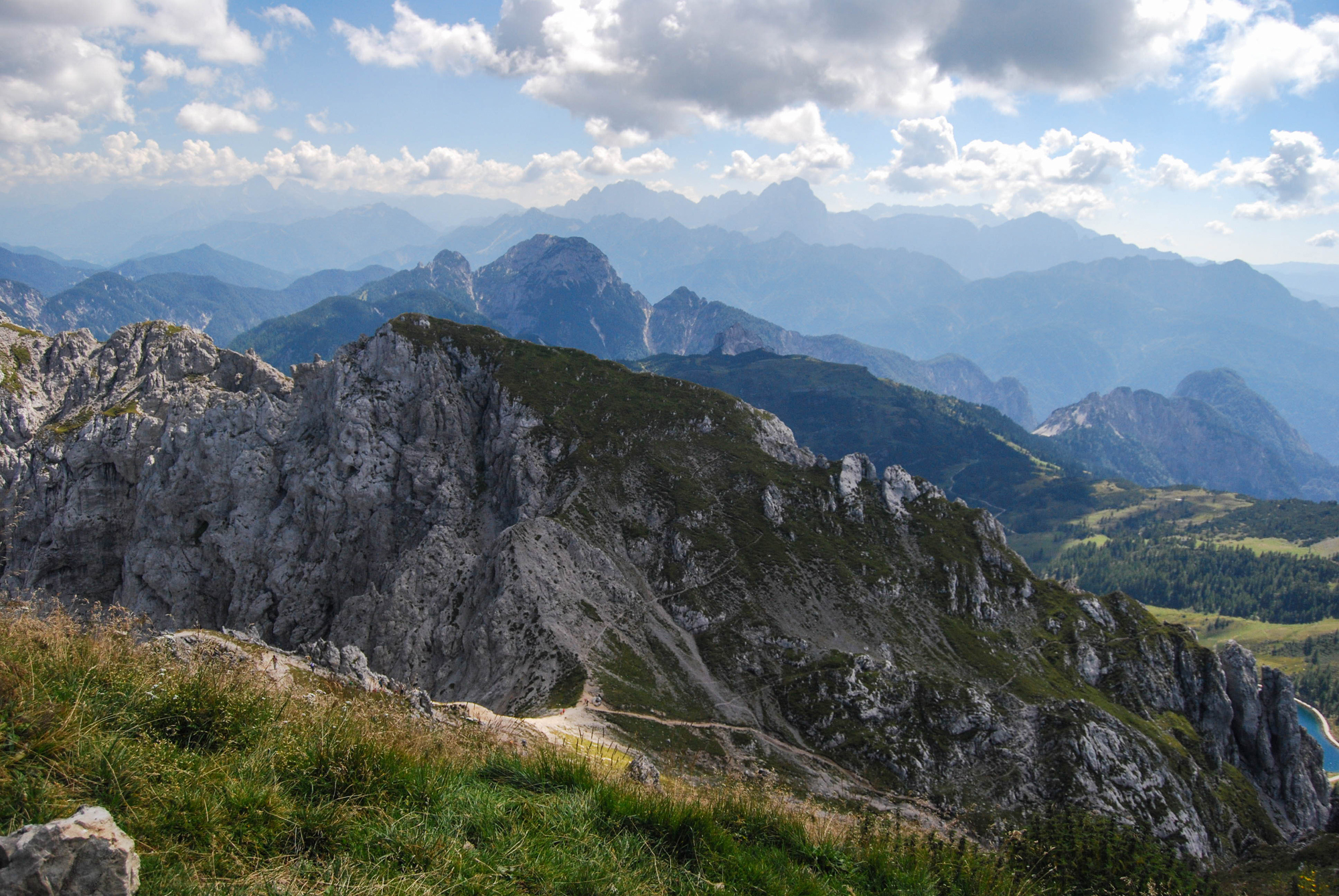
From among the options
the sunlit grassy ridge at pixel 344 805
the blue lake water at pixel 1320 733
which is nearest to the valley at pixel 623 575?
the sunlit grassy ridge at pixel 344 805

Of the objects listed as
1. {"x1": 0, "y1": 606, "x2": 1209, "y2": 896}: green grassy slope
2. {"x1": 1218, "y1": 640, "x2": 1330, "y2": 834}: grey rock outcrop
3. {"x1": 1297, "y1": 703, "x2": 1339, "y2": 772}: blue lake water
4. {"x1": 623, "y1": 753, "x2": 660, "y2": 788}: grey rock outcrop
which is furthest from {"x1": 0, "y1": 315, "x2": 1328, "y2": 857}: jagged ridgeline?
{"x1": 1297, "y1": 703, "x2": 1339, "y2": 772}: blue lake water

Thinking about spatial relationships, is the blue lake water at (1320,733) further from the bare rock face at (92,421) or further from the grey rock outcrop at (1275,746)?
the bare rock face at (92,421)

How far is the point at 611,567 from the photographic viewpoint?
83.8m

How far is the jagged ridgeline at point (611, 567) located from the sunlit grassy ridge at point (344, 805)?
55.5 metres

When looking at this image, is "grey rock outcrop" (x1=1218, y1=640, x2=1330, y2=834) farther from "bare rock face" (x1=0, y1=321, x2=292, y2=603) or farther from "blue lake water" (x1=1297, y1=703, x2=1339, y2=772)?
"bare rock face" (x1=0, y1=321, x2=292, y2=603)

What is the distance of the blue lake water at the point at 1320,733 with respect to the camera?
14588 centimetres

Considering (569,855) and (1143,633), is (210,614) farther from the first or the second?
(1143,633)

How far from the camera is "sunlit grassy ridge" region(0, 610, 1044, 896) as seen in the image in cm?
588

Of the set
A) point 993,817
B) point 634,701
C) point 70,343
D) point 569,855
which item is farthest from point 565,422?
point 569,855

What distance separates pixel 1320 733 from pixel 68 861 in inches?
9585

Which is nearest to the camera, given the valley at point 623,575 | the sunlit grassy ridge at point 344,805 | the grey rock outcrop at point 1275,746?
the sunlit grassy ridge at point 344,805

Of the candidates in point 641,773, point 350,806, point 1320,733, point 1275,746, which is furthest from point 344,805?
point 1320,733

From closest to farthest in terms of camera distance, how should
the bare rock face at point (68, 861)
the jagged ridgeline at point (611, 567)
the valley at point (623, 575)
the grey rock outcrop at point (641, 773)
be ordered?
1. the bare rock face at point (68, 861)
2. the grey rock outcrop at point (641, 773)
3. the valley at point (623, 575)
4. the jagged ridgeline at point (611, 567)

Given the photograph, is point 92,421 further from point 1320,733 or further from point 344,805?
point 1320,733
